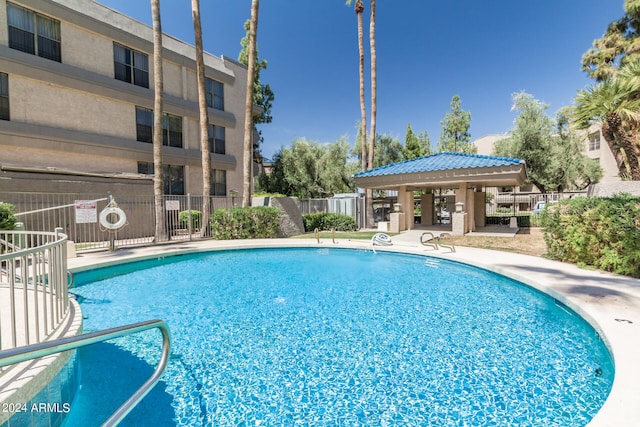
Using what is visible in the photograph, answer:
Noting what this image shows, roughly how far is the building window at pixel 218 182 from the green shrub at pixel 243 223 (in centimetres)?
737

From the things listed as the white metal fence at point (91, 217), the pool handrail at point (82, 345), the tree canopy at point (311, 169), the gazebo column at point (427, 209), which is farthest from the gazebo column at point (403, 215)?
the pool handrail at point (82, 345)

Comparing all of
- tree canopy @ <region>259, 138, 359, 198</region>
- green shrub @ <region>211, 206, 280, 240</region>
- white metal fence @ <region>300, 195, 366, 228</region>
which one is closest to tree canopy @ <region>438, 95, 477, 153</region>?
tree canopy @ <region>259, 138, 359, 198</region>

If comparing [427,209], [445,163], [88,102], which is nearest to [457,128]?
[427,209]

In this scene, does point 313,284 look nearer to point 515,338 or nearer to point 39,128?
point 515,338

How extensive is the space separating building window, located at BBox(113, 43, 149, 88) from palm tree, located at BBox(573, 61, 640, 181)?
74.9ft

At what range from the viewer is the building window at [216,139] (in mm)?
22719

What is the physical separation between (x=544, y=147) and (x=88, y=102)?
3436cm

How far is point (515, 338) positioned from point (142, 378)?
18.7 ft

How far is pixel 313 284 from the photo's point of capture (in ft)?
27.6

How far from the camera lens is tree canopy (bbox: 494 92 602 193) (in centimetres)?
2606

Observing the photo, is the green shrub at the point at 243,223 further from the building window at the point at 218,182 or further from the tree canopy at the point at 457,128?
the tree canopy at the point at 457,128

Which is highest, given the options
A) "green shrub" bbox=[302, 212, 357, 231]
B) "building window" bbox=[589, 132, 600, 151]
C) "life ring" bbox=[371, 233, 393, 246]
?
"building window" bbox=[589, 132, 600, 151]

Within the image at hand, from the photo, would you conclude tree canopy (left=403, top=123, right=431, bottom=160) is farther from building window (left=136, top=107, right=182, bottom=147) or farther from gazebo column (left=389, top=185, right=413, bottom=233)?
building window (left=136, top=107, right=182, bottom=147)

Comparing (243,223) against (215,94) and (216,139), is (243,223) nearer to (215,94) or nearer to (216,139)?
(216,139)
